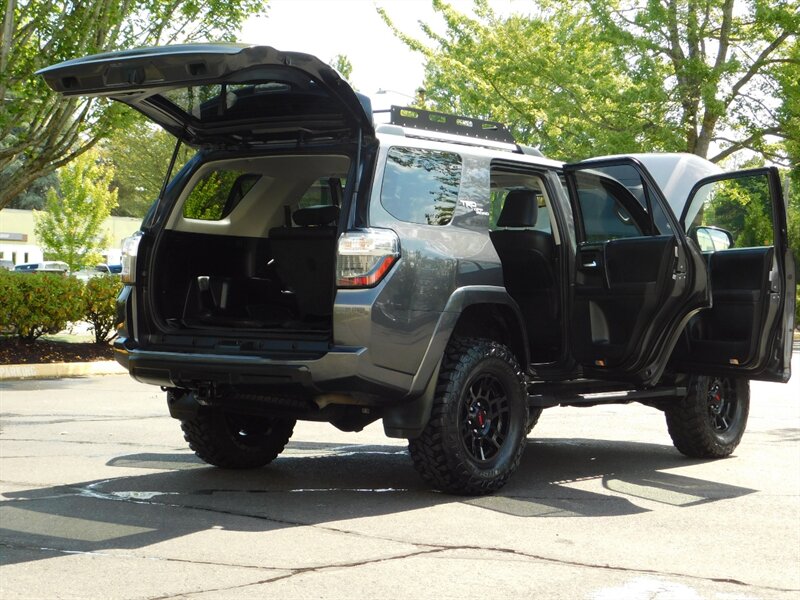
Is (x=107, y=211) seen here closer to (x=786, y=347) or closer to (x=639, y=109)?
(x=639, y=109)

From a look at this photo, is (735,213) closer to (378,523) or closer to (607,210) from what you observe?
(607,210)

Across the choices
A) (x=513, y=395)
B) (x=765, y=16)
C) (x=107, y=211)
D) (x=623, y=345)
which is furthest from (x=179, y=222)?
(x=107, y=211)

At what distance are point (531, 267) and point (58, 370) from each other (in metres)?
9.34

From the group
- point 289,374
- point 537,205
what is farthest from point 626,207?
point 289,374

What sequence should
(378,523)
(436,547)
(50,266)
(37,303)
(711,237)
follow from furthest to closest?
(50,266) → (37,303) → (711,237) → (378,523) → (436,547)

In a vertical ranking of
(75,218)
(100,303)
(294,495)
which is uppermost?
(75,218)

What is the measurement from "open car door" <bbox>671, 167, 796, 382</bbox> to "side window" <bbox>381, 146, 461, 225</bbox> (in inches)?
78.1

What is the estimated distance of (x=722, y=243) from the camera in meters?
8.75

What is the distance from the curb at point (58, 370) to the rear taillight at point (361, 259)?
902 centimetres

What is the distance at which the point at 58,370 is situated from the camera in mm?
15453

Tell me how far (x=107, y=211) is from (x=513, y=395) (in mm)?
32311

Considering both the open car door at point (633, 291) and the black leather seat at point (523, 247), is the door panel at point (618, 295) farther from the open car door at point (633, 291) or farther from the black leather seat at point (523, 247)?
the black leather seat at point (523, 247)

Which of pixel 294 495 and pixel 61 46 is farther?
pixel 61 46

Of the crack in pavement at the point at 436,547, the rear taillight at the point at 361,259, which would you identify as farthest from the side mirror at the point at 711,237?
the crack in pavement at the point at 436,547
